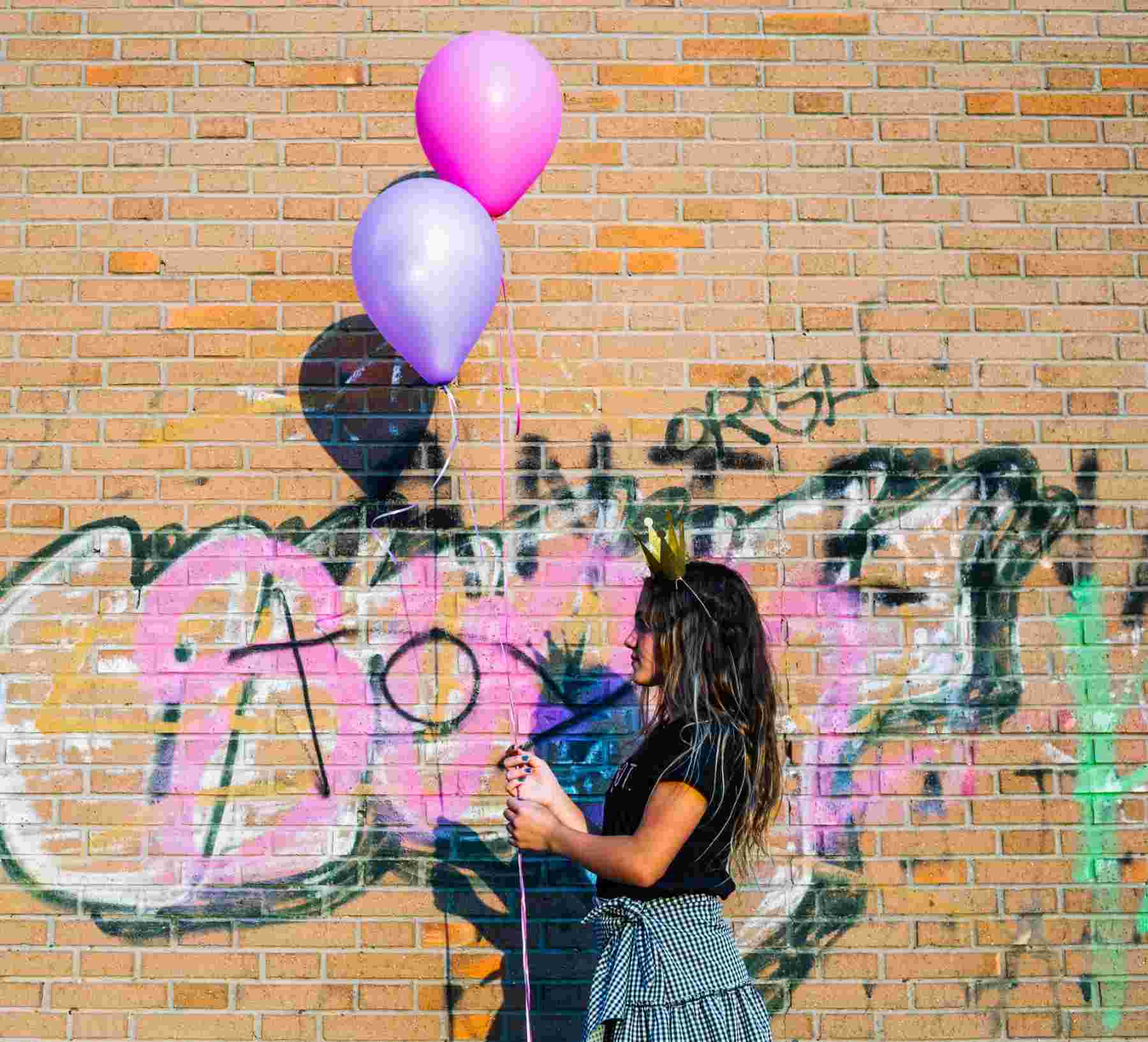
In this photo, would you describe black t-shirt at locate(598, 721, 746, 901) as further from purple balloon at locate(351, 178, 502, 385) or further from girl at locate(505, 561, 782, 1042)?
purple balloon at locate(351, 178, 502, 385)

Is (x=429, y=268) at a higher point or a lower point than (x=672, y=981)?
higher

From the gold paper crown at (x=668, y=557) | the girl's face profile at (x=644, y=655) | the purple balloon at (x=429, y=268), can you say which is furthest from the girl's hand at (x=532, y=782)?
the purple balloon at (x=429, y=268)

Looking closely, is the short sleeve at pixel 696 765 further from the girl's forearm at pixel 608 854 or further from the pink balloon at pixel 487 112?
the pink balloon at pixel 487 112

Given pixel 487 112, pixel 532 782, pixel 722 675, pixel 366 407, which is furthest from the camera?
pixel 366 407

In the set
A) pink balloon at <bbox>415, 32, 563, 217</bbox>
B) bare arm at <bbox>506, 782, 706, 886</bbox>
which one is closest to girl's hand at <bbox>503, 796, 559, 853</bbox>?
bare arm at <bbox>506, 782, 706, 886</bbox>

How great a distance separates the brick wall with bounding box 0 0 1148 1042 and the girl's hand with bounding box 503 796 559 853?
669 millimetres

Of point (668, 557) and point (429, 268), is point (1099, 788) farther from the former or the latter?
point (429, 268)

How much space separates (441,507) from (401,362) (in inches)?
17.7

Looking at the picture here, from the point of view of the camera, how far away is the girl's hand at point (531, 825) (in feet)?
8.26

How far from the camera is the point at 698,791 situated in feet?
7.65

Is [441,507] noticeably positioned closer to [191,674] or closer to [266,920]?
[191,674]

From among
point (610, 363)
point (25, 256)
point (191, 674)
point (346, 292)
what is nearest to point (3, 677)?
point (191, 674)

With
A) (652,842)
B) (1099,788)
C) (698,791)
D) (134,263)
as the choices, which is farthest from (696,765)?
(134,263)

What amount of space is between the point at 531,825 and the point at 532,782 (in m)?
0.15
